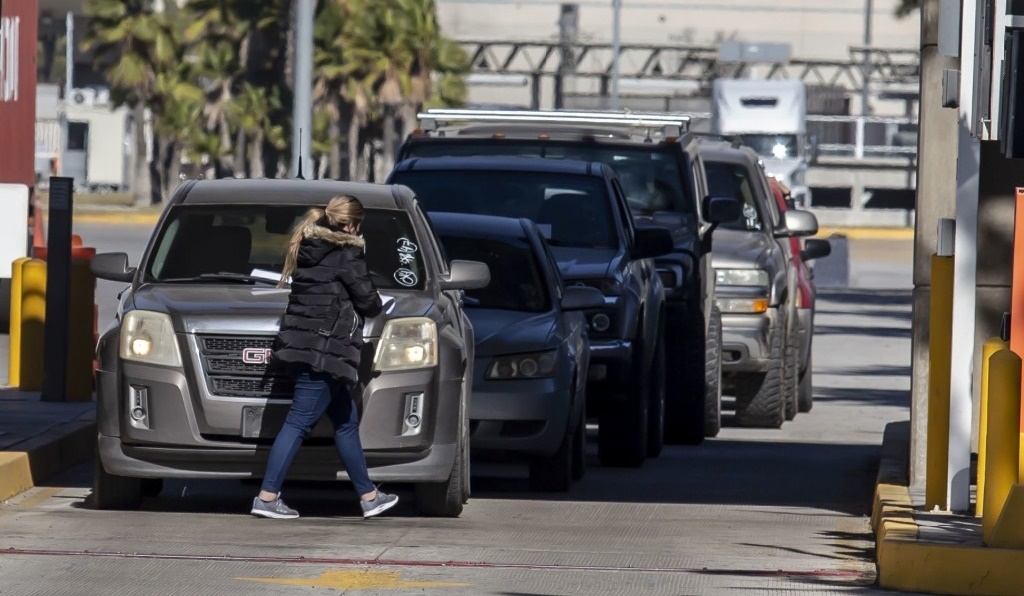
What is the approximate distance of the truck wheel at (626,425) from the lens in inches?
524

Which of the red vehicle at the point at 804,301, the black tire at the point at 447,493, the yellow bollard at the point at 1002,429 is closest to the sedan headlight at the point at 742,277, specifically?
the red vehicle at the point at 804,301

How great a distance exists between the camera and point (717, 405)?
52.1 feet

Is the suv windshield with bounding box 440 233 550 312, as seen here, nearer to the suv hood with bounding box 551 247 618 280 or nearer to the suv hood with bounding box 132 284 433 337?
the suv hood with bounding box 551 247 618 280

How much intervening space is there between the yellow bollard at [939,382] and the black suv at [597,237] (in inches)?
137

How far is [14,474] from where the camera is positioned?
11.1 m

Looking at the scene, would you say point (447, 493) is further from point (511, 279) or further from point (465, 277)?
point (511, 279)

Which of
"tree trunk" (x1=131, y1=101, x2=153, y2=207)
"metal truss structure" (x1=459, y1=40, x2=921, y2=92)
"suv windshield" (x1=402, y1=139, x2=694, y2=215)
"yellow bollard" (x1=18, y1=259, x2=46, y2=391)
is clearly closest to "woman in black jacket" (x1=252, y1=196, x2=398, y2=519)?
"suv windshield" (x1=402, y1=139, x2=694, y2=215)

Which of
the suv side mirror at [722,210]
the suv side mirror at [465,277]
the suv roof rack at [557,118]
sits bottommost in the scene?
the suv side mirror at [465,277]

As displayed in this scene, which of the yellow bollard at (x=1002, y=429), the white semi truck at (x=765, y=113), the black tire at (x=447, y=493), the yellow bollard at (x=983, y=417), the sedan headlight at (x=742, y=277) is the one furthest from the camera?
the white semi truck at (x=765, y=113)

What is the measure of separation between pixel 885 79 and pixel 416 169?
6986cm

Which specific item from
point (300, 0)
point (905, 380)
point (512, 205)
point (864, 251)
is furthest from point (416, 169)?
point (864, 251)

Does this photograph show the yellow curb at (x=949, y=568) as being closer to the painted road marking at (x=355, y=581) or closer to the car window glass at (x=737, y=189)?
the painted road marking at (x=355, y=581)

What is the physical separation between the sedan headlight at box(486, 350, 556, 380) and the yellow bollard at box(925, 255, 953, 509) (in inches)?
93.2

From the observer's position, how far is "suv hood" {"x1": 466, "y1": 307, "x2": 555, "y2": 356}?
38.2 feet
